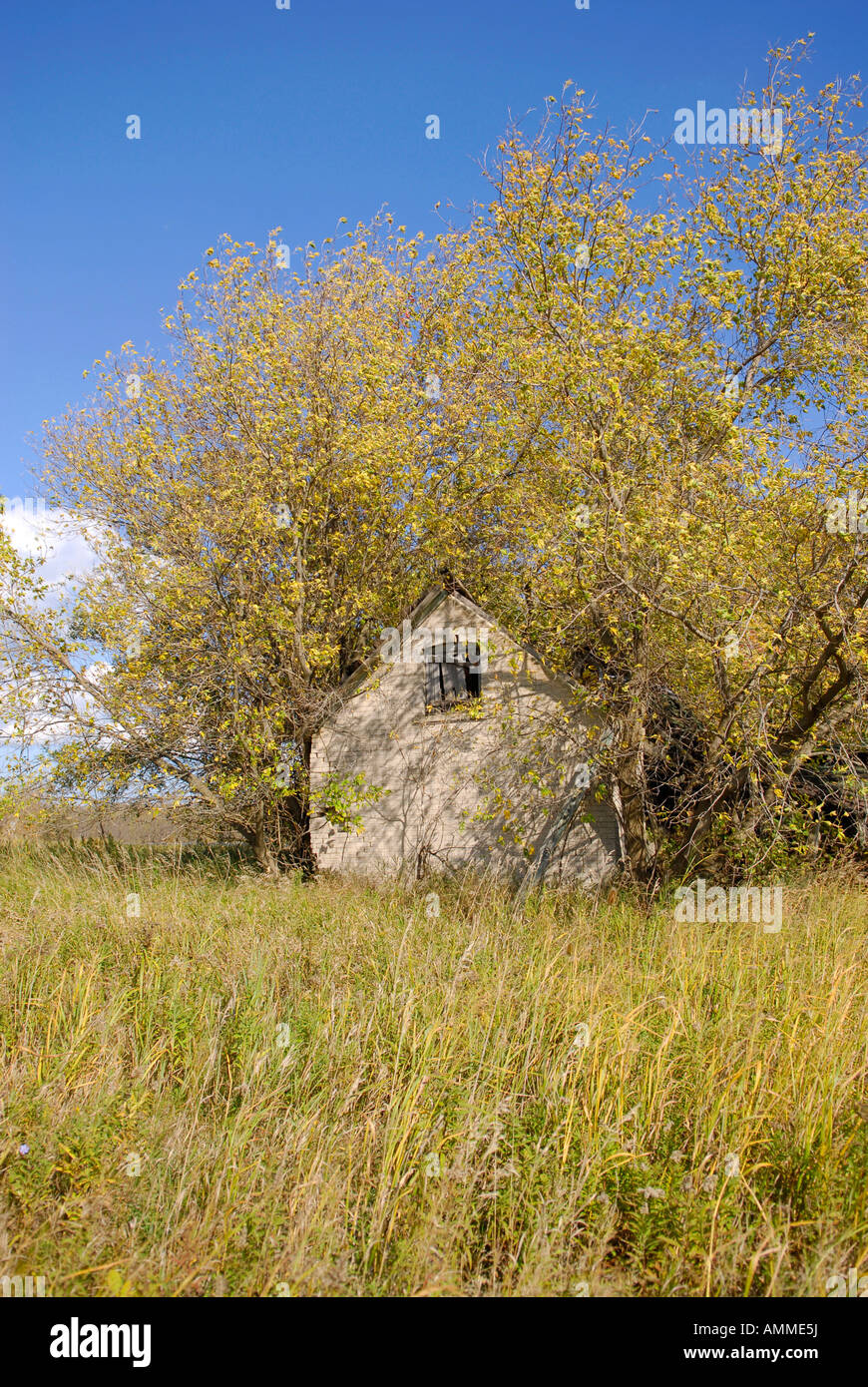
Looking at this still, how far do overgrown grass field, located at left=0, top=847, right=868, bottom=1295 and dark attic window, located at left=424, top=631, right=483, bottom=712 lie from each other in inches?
343

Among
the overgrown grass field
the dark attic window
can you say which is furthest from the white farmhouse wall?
the overgrown grass field

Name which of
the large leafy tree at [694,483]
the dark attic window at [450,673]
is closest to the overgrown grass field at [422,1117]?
the large leafy tree at [694,483]

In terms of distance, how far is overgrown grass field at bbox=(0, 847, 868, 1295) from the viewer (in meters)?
3.42

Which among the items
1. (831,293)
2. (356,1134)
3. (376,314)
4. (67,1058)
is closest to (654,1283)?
(356,1134)

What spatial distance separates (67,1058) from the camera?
15.5 feet

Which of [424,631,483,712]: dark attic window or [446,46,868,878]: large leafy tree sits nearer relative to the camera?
A: [446,46,868,878]: large leafy tree

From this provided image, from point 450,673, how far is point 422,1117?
11550 millimetres

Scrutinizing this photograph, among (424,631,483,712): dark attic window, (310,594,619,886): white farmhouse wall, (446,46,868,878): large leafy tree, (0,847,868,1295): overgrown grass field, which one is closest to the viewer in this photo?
(0,847,868,1295): overgrown grass field

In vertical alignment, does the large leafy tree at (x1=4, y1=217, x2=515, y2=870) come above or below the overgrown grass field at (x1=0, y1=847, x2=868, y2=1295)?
above

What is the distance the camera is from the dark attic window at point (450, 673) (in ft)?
49.9

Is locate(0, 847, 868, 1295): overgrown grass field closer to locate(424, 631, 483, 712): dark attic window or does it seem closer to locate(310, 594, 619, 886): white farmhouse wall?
locate(310, 594, 619, 886): white farmhouse wall

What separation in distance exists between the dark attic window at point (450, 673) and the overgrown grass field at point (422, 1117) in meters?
8.71

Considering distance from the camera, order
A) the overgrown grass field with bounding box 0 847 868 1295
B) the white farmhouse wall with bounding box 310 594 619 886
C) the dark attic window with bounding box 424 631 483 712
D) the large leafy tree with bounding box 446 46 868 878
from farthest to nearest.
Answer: the dark attic window with bounding box 424 631 483 712 → the white farmhouse wall with bounding box 310 594 619 886 → the large leafy tree with bounding box 446 46 868 878 → the overgrown grass field with bounding box 0 847 868 1295
